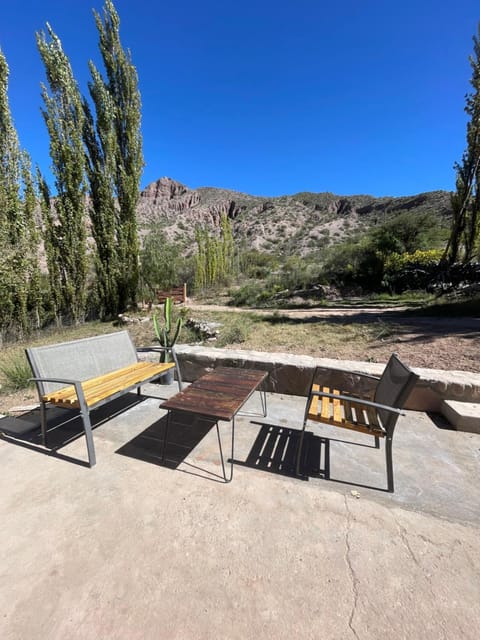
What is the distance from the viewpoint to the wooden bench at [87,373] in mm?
2273

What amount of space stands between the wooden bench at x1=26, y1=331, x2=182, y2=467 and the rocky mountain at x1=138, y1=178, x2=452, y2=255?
2982 cm

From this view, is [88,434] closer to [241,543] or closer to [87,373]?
[87,373]

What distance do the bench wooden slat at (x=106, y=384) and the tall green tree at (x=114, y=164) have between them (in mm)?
7887

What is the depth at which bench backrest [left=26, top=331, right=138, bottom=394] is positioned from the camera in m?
2.50

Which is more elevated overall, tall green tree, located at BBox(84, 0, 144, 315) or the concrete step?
tall green tree, located at BBox(84, 0, 144, 315)

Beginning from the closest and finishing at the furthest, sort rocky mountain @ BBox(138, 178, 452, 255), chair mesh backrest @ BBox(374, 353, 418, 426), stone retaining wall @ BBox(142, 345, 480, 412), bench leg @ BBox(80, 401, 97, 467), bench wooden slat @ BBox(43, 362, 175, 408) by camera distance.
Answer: chair mesh backrest @ BBox(374, 353, 418, 426)
bench leg @ BBox(80, 401, 97, 467)
bench wooden slat @ BBox(43, 362, 175, 408)
stone retaining wall @ BBox(142, 345, 480, 412)
rocky mountain @ BBox(138, 178, 452, 255)

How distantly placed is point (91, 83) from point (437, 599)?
13798 mm

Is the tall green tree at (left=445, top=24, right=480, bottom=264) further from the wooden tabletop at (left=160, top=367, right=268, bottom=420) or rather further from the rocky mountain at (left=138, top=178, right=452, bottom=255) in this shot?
the rocky mountain at (left=138, top=178, right=452, bottom=255)

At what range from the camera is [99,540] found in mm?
1565

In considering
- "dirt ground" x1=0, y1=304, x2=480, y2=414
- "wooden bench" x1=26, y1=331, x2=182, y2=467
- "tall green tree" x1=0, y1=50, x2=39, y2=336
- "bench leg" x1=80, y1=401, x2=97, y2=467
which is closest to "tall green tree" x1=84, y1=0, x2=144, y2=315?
"tall green tree" x1=0, y1=50, x2=39, y2=336

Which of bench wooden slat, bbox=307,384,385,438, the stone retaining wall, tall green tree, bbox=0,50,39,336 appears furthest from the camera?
tall green tree, bbox=0,50,39,336

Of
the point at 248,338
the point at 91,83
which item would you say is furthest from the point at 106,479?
the point at 91,83

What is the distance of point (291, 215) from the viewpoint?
45.1m

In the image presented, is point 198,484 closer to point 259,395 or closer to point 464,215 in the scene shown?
point 259,395
